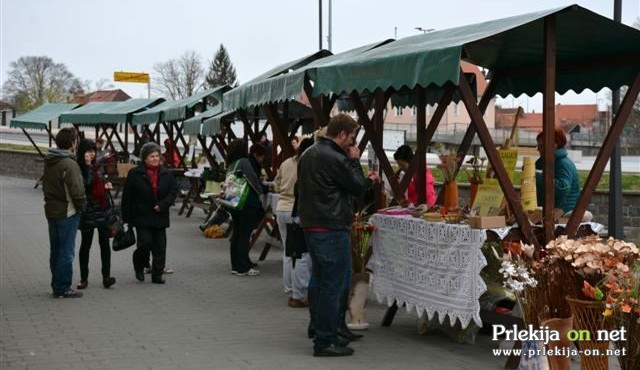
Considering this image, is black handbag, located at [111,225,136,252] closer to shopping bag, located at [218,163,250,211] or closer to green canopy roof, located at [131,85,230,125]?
shopping bag, located at [218,163,250,211]

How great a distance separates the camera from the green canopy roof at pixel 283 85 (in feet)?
28.9

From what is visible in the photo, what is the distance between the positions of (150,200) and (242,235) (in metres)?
1.47

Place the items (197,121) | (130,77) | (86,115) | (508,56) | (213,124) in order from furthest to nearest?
1. (130,77)
2. (86,115)
3. (197,121)
4. (213,124)
5. (508,56)

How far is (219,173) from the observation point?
16.2 m

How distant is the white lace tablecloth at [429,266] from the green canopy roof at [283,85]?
5.76 ft

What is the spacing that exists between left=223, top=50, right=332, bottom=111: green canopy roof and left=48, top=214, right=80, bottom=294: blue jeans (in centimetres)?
254

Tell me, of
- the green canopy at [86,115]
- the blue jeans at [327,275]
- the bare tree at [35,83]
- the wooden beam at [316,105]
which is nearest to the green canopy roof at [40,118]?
the green canopy at [86,115]

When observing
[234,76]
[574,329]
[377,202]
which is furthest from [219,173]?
[234,76]

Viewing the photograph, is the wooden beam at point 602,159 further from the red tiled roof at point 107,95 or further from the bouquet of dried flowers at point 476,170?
the red tiled roof at point 107,95

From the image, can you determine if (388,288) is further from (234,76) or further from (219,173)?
(234,76)

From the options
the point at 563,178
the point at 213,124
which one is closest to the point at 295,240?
the point at 563,178

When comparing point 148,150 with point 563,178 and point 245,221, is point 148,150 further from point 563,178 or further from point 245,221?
point 563,178

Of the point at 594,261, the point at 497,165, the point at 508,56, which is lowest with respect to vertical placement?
the point at 594,261

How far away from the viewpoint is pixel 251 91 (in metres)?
10.6
